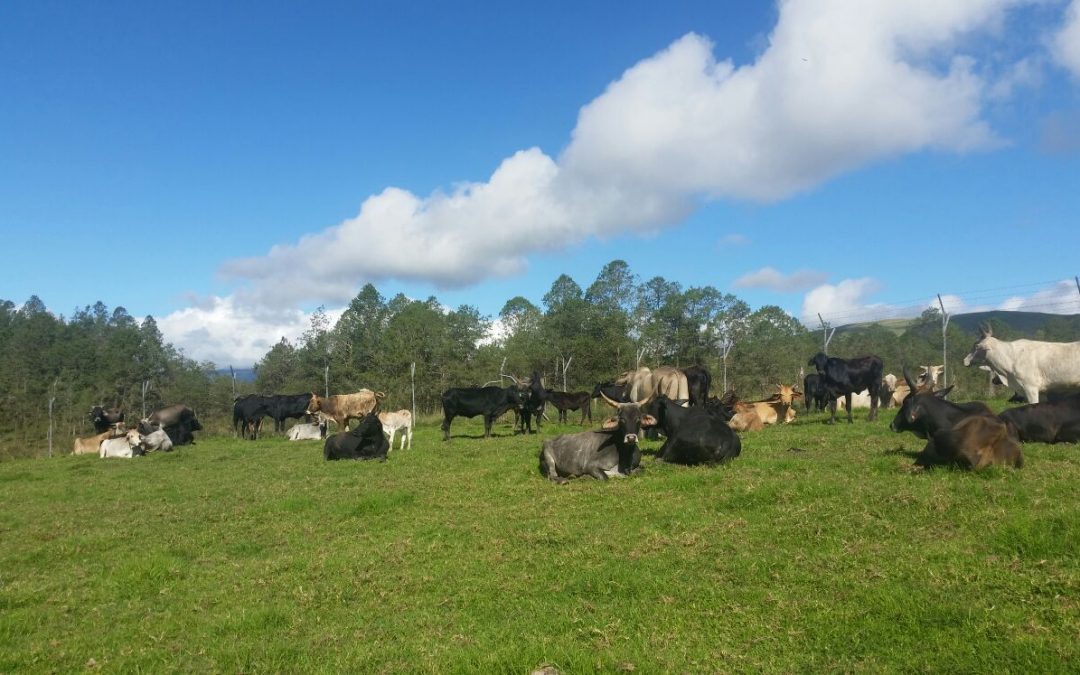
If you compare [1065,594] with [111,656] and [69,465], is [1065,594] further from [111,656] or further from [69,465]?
[69,465]

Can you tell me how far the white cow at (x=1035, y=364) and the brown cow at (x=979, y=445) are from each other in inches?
343

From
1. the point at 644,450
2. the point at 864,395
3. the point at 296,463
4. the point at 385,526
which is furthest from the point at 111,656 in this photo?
the point at 864,395

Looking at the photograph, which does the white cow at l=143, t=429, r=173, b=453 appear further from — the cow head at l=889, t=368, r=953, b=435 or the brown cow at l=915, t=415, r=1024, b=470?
the brown cow at l=915, t=415, r=1024, b=470

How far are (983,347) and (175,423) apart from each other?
28.9 metres

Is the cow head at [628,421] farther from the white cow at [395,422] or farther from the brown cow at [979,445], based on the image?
the white cow at [395,422]

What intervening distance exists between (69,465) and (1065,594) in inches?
935

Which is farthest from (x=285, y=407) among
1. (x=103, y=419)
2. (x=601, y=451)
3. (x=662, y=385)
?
(x=601, y=451)

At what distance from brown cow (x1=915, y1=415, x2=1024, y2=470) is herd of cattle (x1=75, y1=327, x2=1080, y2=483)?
0.01 m

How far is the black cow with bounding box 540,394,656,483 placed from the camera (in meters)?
11.6

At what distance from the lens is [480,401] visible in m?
22.8

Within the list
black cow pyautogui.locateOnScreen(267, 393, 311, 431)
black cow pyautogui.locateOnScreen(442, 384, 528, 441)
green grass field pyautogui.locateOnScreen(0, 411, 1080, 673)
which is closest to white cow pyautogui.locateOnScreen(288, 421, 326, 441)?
black cow pyautogui.locateOnScreen(267, 393, 311, 431)

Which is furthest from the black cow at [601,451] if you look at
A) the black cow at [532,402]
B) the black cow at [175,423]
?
the black cow at [175,423]

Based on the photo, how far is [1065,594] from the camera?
16.2 ft

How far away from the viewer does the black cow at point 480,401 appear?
22656 millimetres
